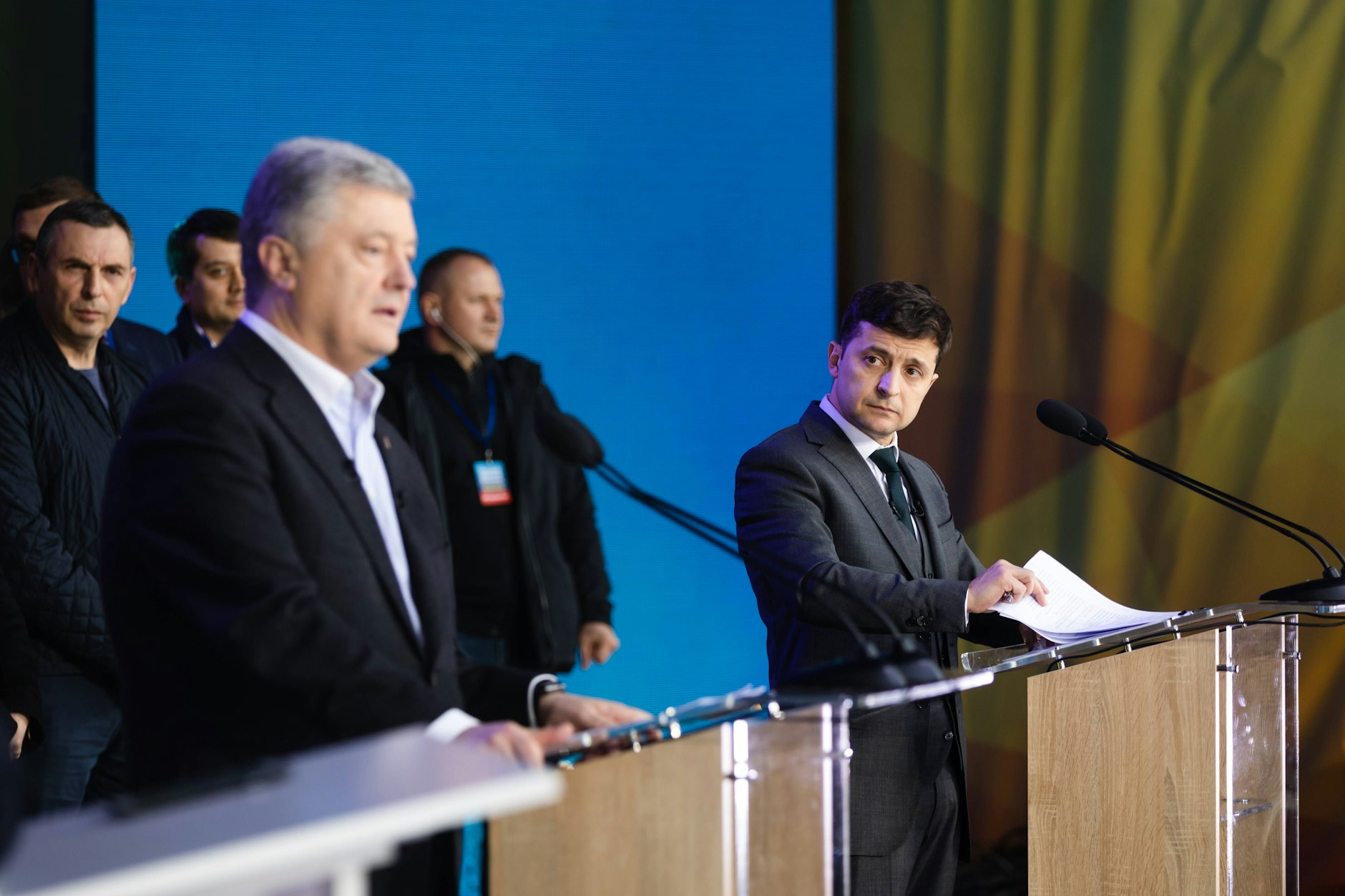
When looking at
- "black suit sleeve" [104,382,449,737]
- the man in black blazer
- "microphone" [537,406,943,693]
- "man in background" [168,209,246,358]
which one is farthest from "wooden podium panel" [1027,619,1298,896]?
"man in background" [168,209,246,358]

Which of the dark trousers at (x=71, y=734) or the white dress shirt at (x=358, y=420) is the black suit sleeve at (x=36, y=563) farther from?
the white dress shirt at (x=358, y=420)

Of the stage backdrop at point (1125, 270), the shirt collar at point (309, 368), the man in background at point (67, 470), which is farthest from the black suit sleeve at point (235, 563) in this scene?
the stage backdrop at point (1125, 270)

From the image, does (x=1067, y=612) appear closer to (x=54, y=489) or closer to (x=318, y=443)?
(x=318, y=443)

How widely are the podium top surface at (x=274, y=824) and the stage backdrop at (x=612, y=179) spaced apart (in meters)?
3.05

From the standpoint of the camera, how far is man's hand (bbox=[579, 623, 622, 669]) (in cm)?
269

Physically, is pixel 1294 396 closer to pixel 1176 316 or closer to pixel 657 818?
pixel 1176 316

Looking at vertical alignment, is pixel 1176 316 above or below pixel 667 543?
above

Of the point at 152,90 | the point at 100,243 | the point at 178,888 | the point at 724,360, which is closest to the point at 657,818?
the point at 178,888

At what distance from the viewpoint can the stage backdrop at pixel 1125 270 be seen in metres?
4.10

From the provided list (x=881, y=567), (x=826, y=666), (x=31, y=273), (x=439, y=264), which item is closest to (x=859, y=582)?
(x=881, y=567)

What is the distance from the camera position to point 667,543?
14.2ft

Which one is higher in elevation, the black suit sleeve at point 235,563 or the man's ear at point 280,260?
the man's ear at point 280,260

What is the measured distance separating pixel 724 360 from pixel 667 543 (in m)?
0.61

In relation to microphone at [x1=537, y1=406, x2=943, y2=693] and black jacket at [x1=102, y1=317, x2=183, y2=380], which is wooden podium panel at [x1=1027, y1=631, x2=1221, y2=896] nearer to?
microphone at [x1=537, y1=406, x2=943, y2=693]
